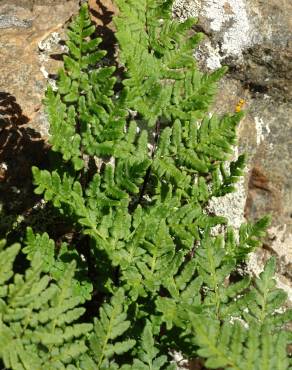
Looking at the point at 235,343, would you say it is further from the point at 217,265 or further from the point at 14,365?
the point at 14,365

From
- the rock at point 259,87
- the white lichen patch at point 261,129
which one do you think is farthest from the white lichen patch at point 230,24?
the white lichen patch at point 261,129

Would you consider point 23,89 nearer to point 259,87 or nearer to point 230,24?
point 230,24

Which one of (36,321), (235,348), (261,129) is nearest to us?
(235,348)

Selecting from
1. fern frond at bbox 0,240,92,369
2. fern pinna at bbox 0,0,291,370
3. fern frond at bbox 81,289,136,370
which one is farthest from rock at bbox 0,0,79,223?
fern frond at bbox 81,289,136,370

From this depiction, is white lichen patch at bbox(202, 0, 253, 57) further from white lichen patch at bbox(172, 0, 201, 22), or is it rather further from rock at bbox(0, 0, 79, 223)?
rock at bbox(0, 0, 79, 223)

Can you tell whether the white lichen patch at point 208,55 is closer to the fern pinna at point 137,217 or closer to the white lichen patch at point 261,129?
the white lichen patch at point 261,129

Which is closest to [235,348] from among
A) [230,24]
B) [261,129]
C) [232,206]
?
[232,206]

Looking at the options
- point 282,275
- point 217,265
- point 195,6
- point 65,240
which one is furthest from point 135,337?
point 195,6
